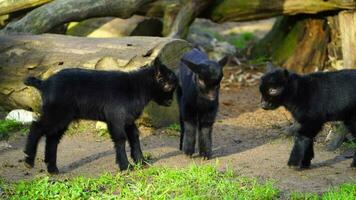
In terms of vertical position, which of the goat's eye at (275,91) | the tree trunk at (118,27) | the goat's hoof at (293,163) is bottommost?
the tree trunk at (118,27)

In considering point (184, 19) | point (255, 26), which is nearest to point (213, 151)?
point (184, 19)

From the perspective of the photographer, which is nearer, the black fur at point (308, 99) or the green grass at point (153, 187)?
the green grass at point (153, 187)

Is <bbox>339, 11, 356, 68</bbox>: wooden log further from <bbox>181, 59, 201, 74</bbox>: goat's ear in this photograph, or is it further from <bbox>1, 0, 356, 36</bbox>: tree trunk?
<bbox>181, 59, 201, 74</bbox>: goat's ear

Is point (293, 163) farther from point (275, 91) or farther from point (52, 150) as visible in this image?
point (52, 150)

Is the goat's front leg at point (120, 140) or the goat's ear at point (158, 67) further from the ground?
the goat's ear at point (158, 67)

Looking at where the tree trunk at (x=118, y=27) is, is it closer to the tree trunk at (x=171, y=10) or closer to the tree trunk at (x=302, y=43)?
the tree trunk at (x=171, y=10)

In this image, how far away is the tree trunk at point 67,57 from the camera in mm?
10172

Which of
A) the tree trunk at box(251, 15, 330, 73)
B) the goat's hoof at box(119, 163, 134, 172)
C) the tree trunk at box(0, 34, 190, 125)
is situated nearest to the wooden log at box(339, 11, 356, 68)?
the tree trunk at box(251, 15, 330, 73)

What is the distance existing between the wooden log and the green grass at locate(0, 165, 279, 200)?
15.5ft

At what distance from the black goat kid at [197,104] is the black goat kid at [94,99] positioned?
387 mm

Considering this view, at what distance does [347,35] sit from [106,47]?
436 cm

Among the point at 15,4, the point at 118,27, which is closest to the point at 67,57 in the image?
the point at 15,4

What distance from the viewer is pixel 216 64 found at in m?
8.53

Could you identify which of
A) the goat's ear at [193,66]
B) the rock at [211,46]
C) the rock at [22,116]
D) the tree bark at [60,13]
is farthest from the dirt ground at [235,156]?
the rock at [211,46]
